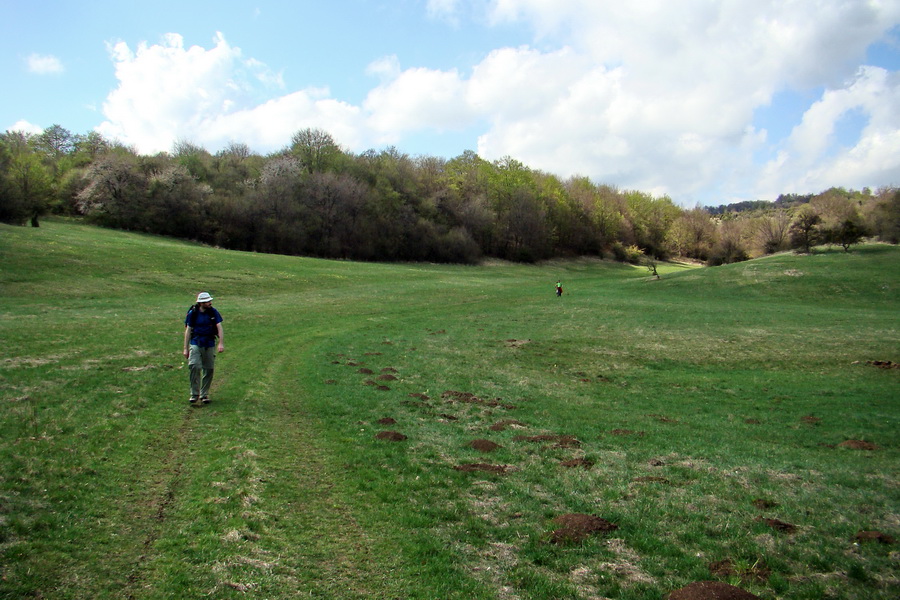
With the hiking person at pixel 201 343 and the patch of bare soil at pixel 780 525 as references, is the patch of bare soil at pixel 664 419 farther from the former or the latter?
the hiking person at pixel 201 343

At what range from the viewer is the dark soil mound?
10492 millimetres

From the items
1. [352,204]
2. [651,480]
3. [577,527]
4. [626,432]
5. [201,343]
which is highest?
[352,204]

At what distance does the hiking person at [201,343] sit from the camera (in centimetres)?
1402

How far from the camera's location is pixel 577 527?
25.9 ft

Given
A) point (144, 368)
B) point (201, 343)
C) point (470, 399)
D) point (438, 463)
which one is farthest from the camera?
point (144, 368)

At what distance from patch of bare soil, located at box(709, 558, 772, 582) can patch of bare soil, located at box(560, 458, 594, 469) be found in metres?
4.05

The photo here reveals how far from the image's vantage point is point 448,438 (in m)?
12.7

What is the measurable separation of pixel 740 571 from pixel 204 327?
44.6ft

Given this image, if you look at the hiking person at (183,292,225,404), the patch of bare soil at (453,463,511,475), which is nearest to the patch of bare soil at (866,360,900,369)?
the patch of bare soil at (453,463,511,475)

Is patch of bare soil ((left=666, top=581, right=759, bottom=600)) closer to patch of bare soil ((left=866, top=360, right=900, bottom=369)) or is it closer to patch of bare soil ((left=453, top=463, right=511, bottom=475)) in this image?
patch of bare soil ((left=453, top=463, right=511, bottom=475))

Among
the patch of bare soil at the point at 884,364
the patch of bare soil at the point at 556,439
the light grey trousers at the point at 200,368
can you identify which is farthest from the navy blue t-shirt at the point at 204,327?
the patch of bare soil at the point at 884,364

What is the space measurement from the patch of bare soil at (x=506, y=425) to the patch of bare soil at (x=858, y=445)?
834 cm

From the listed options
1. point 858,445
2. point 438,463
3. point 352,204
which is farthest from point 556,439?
point 352,204

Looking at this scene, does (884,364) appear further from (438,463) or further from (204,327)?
(204,327)
